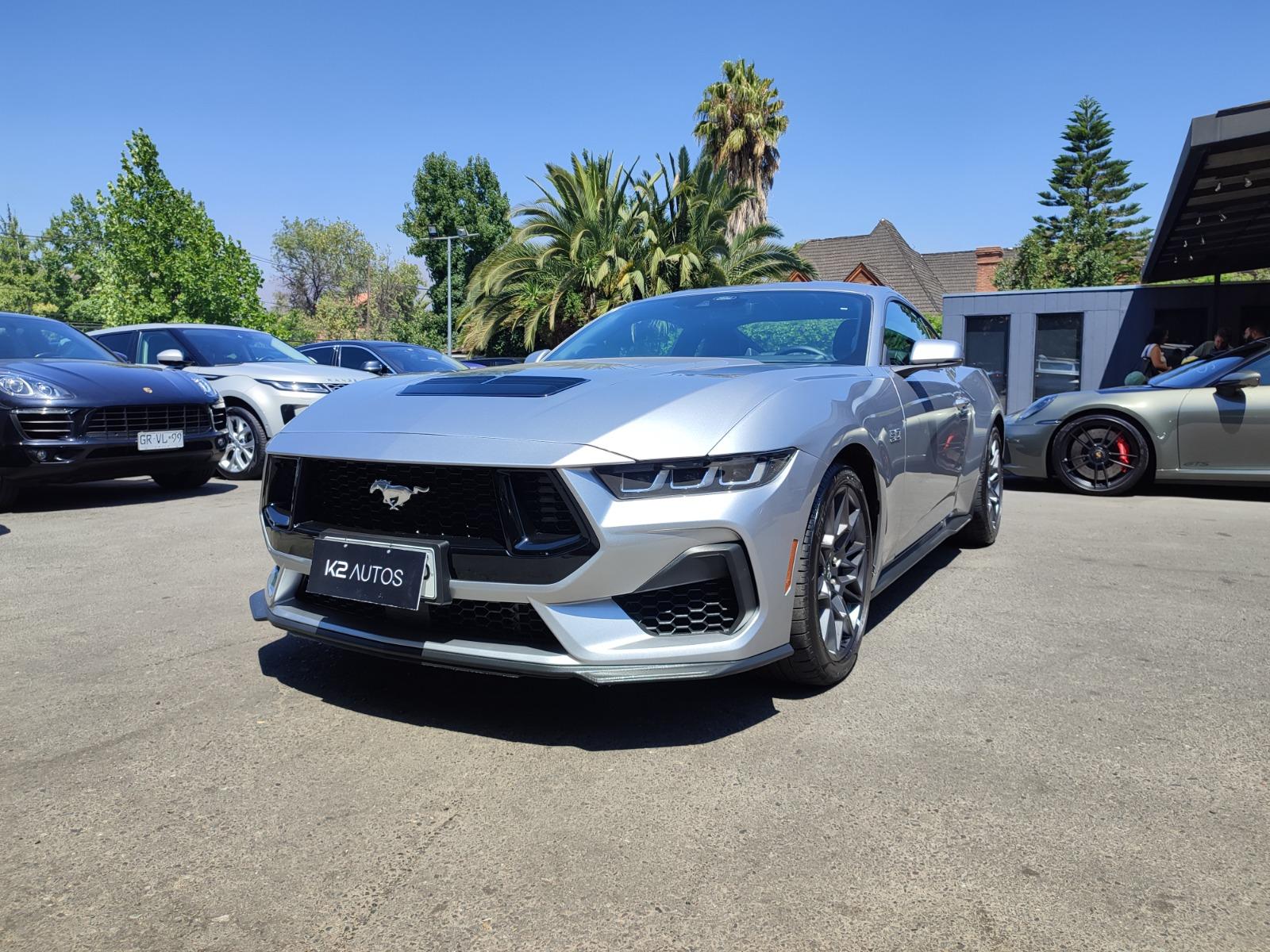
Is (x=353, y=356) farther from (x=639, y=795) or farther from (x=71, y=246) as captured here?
(x=71, y=246)

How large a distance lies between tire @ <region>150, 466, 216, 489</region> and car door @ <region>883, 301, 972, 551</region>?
18.7ft

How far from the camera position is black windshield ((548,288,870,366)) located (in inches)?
155

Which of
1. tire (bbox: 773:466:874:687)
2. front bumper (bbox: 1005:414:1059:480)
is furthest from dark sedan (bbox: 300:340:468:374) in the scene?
tire (bbox: 773:466:874:687)

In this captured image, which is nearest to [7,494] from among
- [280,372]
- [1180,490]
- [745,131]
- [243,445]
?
[243,445]

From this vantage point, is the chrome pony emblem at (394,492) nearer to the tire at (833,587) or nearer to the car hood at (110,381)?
the tire at (833,587)

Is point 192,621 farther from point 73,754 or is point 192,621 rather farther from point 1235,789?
point 1235,789

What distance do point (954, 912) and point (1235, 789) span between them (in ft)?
3.40

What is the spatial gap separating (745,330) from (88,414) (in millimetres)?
4983

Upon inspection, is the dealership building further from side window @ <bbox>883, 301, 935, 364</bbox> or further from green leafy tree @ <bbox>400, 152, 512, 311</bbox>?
green leafy tree @ <bbox>400, 152, 512, 311</bbox>

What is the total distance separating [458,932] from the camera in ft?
5.96

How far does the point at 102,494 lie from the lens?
25.8 ft

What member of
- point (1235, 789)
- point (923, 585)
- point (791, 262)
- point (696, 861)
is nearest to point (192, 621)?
point (696, 861)

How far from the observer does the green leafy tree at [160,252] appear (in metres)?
19.8

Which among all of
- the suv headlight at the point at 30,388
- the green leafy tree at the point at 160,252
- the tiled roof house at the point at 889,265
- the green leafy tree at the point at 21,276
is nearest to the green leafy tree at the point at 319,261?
the green leafy tree at the point at 21,276
